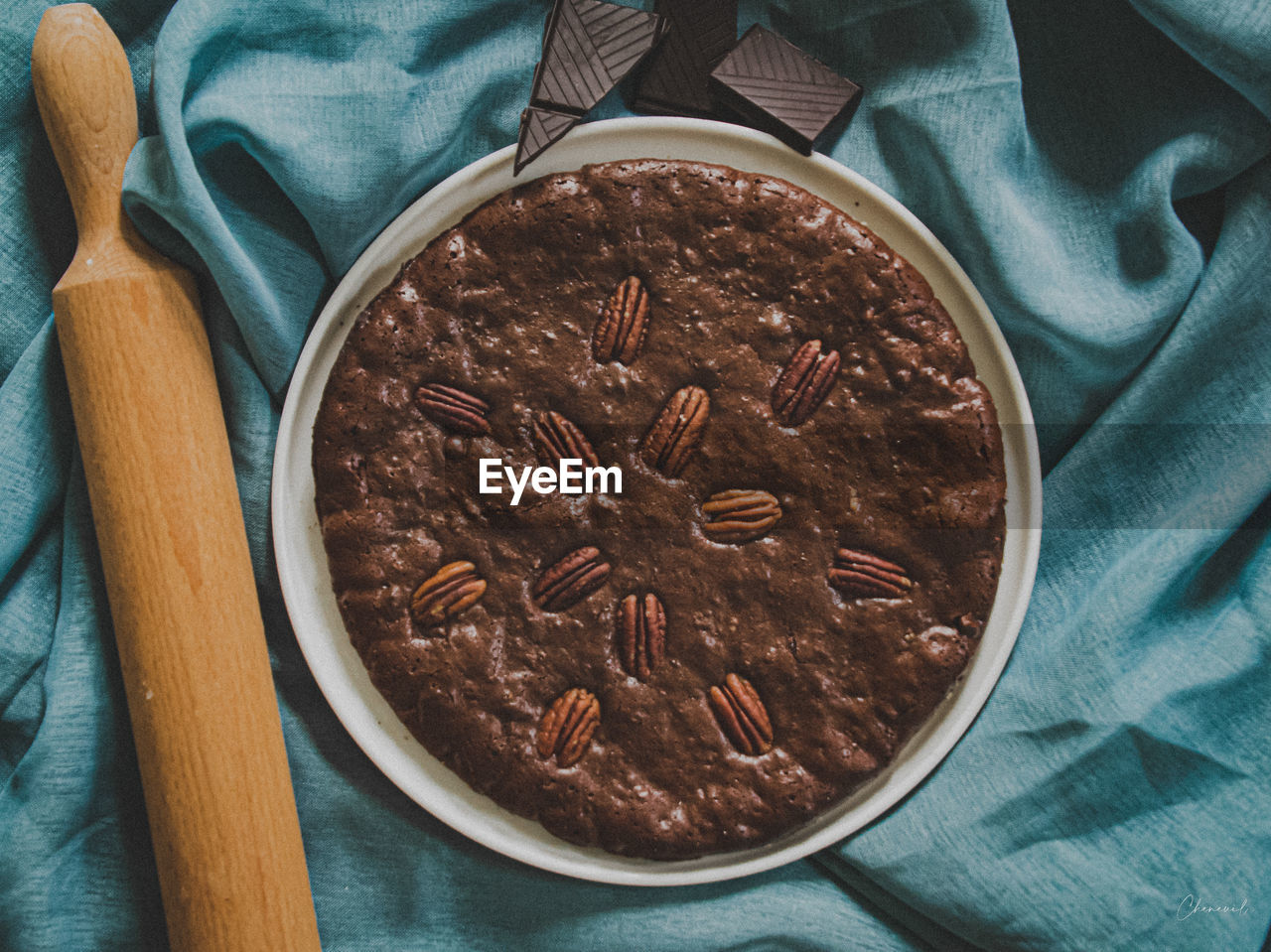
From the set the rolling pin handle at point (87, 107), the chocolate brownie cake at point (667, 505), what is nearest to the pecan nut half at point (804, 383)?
the chocolate brownie cake at point (667, 505)

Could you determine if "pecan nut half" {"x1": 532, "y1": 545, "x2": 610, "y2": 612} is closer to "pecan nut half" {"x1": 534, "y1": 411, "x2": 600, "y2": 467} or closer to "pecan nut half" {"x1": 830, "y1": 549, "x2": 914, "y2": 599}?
"pecan nut half" {"x1": 534, "y1": 411, "x2": 600, "y2": 467}

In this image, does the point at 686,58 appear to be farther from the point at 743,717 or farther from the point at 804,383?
the point at 743,717

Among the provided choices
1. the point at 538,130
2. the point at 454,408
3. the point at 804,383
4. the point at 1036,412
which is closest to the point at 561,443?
the point at 454,408

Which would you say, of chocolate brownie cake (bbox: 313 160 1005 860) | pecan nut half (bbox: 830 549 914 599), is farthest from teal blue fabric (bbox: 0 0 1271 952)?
pecan nut half (bbox: 830 549 914 599)

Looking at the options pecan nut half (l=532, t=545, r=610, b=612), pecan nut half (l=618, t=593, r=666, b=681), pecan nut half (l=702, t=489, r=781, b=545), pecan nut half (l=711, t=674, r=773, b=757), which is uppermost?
pecan nut half (l=702, t=489, r=781, b=545)

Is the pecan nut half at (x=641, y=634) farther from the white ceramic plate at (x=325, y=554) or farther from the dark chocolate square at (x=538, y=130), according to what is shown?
the dark chocolate square at (x=538, y=130)

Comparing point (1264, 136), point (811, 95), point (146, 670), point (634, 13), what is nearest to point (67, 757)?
point (146, 670)

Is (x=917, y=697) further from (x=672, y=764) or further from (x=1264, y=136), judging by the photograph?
(x=1264, y=136)

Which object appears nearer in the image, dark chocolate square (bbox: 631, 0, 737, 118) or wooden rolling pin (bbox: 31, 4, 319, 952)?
wooden rolling pin (bbox: 31, 4, 319, 952)
